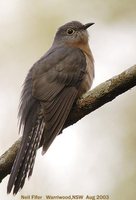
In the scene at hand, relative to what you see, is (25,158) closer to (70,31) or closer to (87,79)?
(87,79)

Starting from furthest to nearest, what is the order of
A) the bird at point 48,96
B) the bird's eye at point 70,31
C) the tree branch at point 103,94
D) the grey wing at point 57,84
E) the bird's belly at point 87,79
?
1. the bird's eye at point 70,31
2. the bird's belly at point 87,79
3. the grey wing at point 57,84
4. the bird at point 48,96
5. the tree branch at point 103,94

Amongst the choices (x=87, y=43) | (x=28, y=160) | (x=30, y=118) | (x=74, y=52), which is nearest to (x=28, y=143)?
(x=28, y=160)

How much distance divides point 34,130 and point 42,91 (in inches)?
20.8

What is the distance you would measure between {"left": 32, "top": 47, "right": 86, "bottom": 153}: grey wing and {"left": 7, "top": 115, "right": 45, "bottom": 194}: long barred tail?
0.09 m

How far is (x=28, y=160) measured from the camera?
4445 millimetres

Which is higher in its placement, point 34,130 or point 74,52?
point 74,52

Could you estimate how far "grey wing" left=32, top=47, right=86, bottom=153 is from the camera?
186 inches

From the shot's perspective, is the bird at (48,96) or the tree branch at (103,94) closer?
the tree branch at (103,94)

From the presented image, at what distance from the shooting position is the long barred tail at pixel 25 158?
4195 millimetres

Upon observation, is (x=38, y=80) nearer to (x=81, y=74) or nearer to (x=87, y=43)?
(x=81, y=74)

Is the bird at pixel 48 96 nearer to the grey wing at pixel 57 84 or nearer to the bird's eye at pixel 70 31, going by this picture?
the grey wing at pixel 57 84

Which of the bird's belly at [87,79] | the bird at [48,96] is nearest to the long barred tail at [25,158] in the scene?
the bird at [48,96]

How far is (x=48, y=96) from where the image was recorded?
16.7 ft

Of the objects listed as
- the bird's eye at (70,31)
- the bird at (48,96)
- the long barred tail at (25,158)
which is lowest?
the long barred tail at (25,158)
